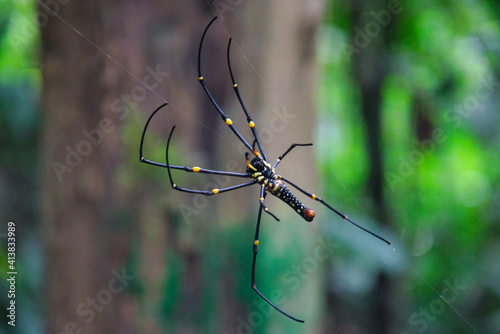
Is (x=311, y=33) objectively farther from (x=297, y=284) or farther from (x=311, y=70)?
(x=297, y=284)

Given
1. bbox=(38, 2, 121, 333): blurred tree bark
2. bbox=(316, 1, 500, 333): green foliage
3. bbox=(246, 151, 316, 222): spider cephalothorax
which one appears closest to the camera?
bbox=(38, 2, 121, 333): blurred tree bark

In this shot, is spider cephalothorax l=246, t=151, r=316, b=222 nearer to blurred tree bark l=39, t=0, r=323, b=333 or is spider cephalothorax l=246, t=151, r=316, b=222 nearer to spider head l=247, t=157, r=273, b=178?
spider head l=247, t=157, r=273, b=178

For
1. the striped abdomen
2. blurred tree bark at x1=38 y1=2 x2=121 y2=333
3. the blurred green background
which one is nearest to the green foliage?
the blurred green background

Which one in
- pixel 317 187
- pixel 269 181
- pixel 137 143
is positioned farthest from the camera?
pixel 317 187

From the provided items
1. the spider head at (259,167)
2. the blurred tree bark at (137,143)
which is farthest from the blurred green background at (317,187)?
the spider head at (259,167)

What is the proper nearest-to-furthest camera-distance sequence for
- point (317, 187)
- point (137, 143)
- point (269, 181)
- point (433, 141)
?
point (137, 143) → point (269, 181) → point (317, 187) → point (433, 141)

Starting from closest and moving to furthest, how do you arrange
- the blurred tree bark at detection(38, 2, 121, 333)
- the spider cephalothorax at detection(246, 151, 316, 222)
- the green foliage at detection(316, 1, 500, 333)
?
the blurred tree bark at detection(38, 2, 121, 333) < the spider cephalothorax at detection(246, 151, 316, 222) < the green foliage at detection(316, 1, 500, 333)

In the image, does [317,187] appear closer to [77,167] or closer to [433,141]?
[77,167]

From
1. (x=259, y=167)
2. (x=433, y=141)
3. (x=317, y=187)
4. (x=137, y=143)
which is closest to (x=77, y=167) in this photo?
→ (x=137, y=143)

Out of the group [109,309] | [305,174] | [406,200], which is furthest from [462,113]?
[109,309]
